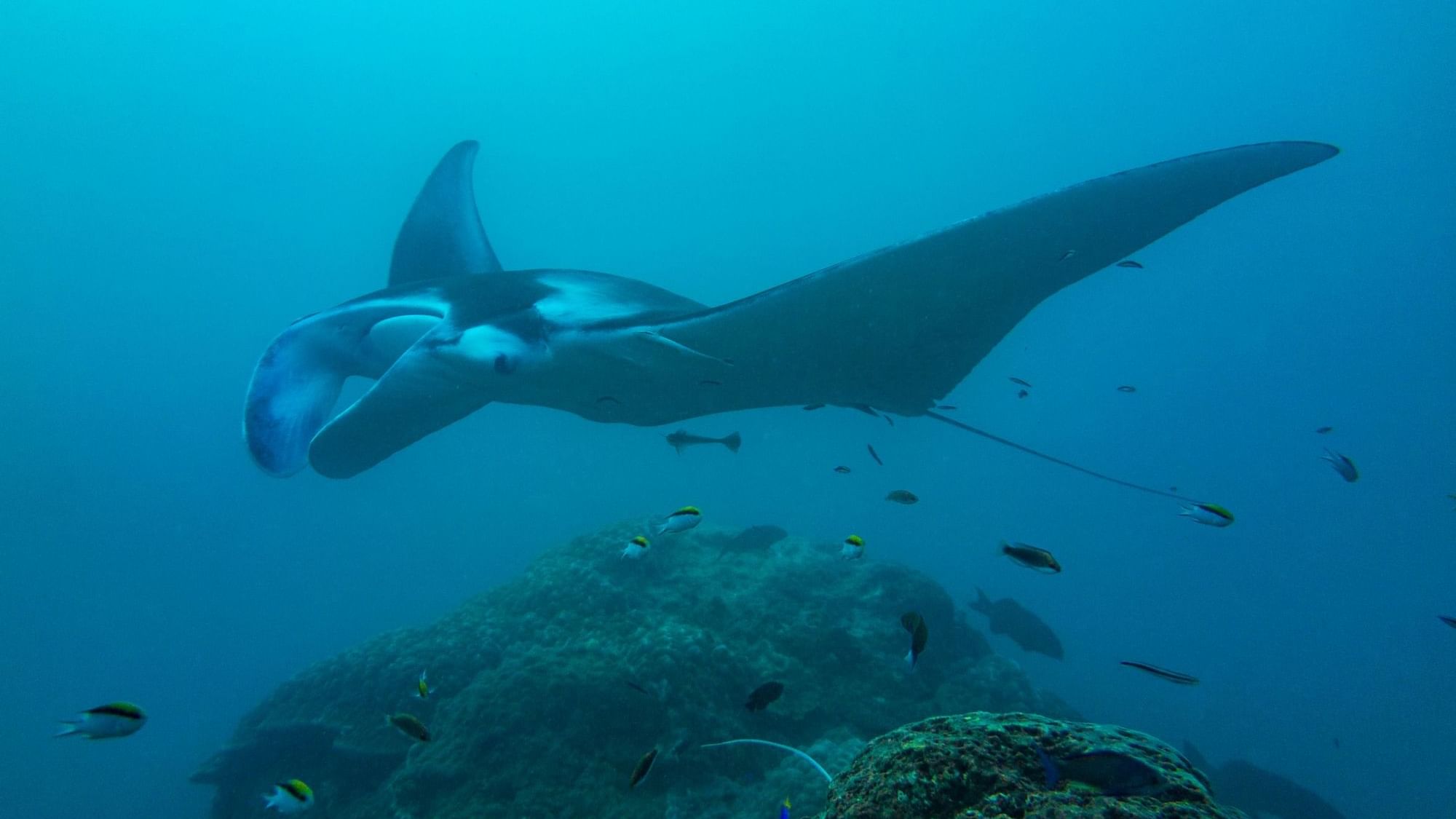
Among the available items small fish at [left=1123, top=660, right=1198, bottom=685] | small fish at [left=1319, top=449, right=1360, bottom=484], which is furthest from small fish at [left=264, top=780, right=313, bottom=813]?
small fish at [left=1319, top=449, right=1360, bottom=484]

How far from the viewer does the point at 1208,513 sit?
4.38 m

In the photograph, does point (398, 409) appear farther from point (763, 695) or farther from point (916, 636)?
point (916, 636)

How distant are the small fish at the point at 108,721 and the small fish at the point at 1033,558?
4894 mm

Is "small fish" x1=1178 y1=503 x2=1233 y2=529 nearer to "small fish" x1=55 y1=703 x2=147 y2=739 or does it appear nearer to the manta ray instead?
the manta ray

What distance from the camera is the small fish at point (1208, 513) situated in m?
4.33

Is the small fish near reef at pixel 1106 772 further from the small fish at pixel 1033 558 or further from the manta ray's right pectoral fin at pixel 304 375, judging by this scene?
the manta ray's right pectoral fin at pixel 304 375

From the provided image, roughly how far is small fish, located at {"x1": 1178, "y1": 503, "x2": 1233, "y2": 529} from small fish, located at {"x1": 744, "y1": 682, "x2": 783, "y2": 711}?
3181 millimetres

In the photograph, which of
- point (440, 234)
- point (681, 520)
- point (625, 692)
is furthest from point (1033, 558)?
point (440, 234)

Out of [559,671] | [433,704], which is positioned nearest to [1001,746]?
[559,671]

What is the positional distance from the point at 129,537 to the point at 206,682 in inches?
1062

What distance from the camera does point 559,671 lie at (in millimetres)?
5426

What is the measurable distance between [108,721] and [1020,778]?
4537mm

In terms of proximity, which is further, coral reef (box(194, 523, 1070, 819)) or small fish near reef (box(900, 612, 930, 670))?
coral reef (box(194, 523, 1070, 819))

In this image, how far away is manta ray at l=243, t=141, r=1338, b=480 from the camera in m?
3.25
